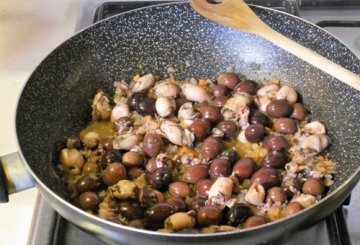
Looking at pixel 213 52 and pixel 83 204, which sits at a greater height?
pixel 213 52

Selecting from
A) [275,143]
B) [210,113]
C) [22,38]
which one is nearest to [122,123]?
[210,113]

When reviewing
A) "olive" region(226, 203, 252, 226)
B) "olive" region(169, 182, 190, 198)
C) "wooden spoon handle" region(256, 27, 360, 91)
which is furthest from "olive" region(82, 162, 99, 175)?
"wooden spoon handle" region(256, 27, 360, 91)

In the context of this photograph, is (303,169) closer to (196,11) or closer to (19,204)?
(196,11)

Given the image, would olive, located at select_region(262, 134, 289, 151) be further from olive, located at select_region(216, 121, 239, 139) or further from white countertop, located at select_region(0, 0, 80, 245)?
white countertop, located at select_region(0, 0, 80, 245)

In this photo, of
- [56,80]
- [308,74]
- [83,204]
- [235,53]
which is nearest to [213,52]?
[235,53]

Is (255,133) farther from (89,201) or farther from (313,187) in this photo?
(89,201)

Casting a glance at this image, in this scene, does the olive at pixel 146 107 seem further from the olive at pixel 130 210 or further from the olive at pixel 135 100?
the olive at pixel 130 210

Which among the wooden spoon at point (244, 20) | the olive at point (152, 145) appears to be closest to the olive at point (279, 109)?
the wooden spoon at point (244, 20)
